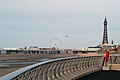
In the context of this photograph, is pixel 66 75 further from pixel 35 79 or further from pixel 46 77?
pixel 35 79

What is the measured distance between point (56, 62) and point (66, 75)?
9.85 ft

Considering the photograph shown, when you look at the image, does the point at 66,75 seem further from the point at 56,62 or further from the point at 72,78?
the point at 56,62

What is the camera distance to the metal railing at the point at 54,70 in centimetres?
631

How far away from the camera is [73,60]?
15805 millimetres

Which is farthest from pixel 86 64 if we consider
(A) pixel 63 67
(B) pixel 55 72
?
(B) pixel 55 72

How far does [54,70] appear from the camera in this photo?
12133 millimetres

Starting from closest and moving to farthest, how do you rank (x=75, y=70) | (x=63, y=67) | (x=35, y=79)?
(x=35, y=79) < (x=63, y=67) < (x=75, y=70)

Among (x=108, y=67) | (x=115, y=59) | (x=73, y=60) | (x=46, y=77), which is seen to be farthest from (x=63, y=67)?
(x=115, y=59)

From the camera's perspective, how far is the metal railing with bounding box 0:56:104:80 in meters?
6.31

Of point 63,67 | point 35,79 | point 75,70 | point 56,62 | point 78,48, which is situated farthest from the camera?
point 78,48

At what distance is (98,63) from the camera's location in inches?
1022

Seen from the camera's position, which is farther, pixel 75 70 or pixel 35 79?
pixel 75 70

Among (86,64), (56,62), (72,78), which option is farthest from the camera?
(86,64)

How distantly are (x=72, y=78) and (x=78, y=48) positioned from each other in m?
169
